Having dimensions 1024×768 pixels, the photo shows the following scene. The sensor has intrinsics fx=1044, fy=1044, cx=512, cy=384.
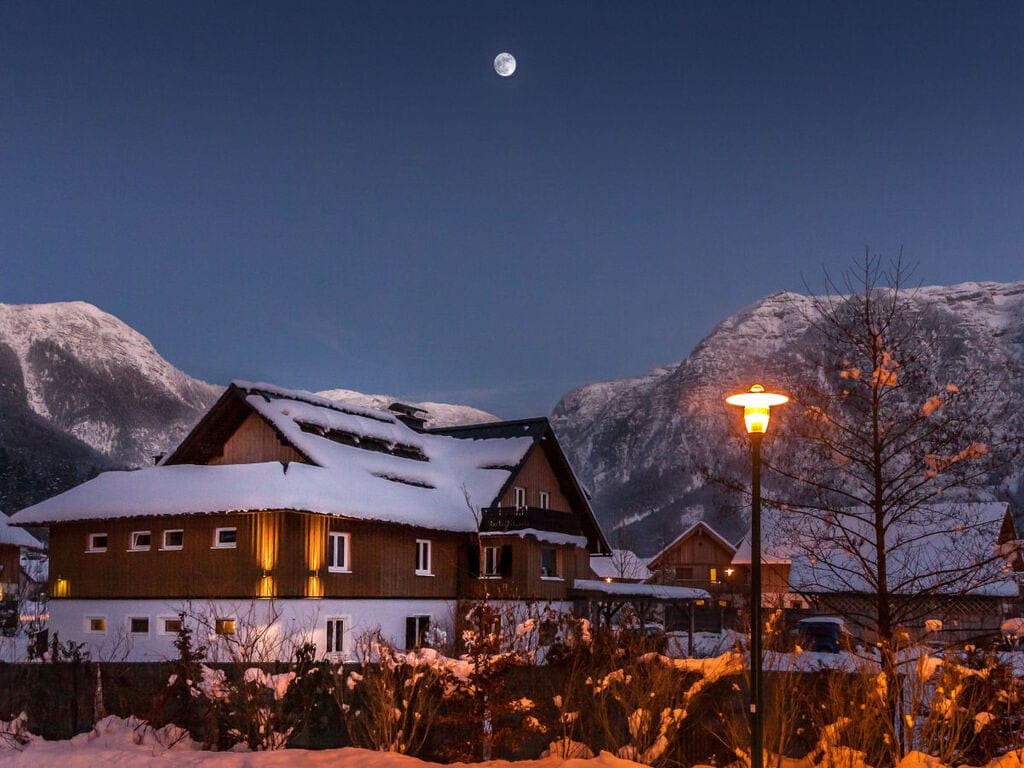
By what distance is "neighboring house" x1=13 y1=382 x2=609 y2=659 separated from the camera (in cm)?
3459

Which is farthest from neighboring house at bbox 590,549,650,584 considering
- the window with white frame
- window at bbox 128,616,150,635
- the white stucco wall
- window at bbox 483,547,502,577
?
window at bbox 128,616,150,635

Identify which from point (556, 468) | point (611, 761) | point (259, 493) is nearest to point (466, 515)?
point (556, 468)

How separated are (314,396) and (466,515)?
25.8 feet

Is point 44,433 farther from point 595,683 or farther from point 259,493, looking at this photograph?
point 595,683

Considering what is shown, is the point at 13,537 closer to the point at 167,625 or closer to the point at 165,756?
the point at 167,625

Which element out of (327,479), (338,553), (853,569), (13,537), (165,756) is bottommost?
(165,756)

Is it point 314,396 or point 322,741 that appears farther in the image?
point 314,396

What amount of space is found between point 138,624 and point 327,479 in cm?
835

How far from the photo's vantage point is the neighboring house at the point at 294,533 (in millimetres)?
34594

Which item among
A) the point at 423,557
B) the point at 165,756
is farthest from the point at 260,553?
the point at 165,756

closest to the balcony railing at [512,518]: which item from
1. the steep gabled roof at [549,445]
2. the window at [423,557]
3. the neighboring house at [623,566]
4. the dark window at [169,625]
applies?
the window at [423,557]

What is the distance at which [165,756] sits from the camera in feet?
54.7

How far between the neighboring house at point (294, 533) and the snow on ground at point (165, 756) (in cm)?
1215

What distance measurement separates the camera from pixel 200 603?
34.8 metres
